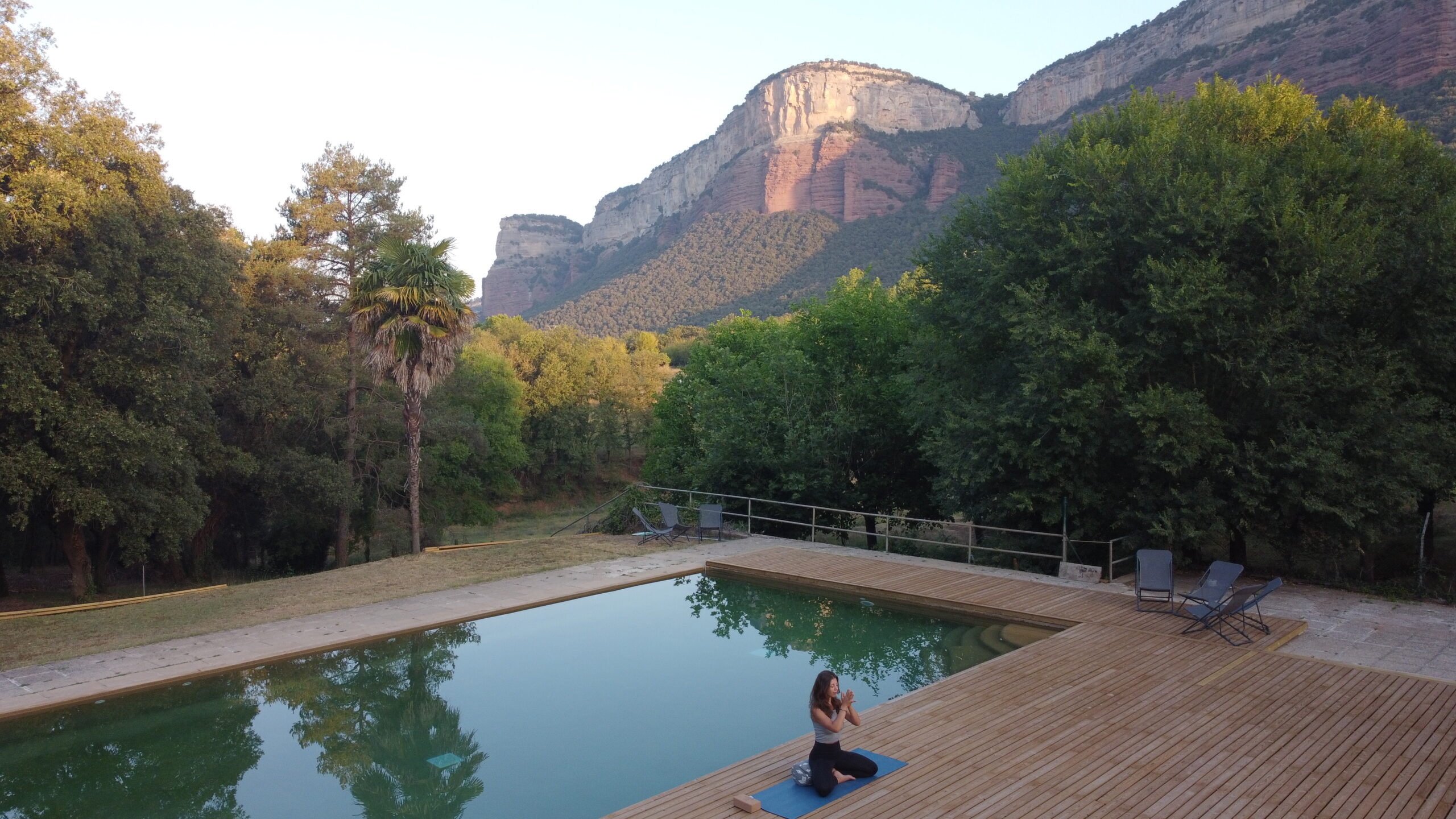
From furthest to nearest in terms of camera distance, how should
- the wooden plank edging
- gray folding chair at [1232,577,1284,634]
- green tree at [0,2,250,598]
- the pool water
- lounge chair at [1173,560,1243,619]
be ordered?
green tree at [0,2,250,598], the wooden plank edging, lounge chair at [1173,560,1243,619], gray folding chair at [1232,577,1284,634], the pool water

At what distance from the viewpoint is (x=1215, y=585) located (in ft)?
31.6

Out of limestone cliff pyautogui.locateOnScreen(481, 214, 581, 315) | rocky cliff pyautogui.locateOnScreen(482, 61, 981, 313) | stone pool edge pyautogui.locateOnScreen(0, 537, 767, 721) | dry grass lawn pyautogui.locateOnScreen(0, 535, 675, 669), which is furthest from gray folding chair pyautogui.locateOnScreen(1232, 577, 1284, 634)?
Result: limestone cliff pyautogui.locateOnScreen(481, 214, 581, 315)

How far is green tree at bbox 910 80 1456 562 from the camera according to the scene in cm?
1142

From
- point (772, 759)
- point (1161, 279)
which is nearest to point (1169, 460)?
point (1161, 279)

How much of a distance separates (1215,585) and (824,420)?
11041mm

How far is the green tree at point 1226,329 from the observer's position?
37.5ft

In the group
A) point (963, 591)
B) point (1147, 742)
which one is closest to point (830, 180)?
point (963, 591)

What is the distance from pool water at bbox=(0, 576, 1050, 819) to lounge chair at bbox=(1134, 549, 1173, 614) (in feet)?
5.47

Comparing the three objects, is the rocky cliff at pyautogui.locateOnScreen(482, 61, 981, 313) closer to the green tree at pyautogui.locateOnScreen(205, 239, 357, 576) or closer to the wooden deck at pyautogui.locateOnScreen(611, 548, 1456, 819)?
the green tree at pyautogui.locateOnScreen(205, 239, 357, 576)

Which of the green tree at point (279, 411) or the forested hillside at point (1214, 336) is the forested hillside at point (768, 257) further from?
the forested hillside at point (1214, 336)

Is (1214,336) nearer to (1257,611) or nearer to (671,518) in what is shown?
(1257,611)

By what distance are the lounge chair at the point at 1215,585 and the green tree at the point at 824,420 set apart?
27.2 feet

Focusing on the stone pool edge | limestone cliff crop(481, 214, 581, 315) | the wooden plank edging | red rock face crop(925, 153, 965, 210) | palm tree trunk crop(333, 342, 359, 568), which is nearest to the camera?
the stone pool edge

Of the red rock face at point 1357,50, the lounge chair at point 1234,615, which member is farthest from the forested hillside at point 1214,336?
the red rock face at point 1357,50
